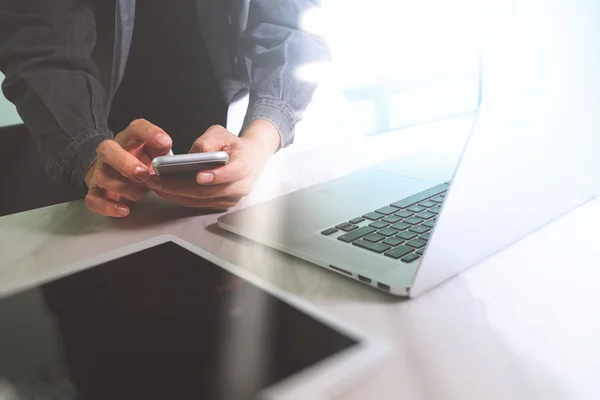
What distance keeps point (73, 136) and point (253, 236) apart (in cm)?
38

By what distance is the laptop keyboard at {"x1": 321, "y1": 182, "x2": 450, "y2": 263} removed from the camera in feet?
1.38

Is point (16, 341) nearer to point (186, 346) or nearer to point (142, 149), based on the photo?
point (186, 346)

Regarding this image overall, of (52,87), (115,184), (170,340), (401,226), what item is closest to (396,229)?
(401,226)

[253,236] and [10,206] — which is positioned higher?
[253,236]

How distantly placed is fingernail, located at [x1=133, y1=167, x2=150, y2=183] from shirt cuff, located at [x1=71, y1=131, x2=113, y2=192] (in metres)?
0.16

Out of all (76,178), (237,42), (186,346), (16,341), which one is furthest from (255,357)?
(237,42)

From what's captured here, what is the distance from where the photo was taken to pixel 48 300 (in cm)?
37

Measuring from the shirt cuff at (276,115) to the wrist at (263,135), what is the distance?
1 cm

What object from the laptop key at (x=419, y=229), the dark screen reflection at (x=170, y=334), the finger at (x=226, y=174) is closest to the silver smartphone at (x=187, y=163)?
the finger at (x=226, y=174)

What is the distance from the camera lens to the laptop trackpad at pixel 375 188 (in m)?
0.56

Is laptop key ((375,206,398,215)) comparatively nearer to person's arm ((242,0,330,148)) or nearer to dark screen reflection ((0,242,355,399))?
dark screen reflection ((0,242,355,399))

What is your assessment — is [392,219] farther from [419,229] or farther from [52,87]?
[52,87]

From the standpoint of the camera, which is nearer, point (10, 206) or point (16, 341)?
point (16, 341)

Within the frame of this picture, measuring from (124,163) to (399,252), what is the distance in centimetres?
34
